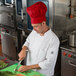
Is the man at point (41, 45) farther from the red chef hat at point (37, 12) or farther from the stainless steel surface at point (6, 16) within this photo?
the stainless steel surface at point (6, 16)

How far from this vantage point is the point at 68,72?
275cm

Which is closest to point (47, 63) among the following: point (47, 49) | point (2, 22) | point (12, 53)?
point (47, 49)

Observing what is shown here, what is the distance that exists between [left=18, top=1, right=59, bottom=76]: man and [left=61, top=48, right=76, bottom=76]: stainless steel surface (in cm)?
83

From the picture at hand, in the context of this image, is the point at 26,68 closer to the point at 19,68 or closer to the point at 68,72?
the point at 19,68

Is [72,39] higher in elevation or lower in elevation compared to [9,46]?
higher

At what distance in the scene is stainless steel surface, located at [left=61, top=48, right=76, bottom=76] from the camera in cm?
262

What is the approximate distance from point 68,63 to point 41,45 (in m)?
0.99

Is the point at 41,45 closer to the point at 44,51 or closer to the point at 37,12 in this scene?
the point at 44,51

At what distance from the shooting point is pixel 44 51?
6.00 feet

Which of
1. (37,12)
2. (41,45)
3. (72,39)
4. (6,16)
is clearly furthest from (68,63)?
(6,16)

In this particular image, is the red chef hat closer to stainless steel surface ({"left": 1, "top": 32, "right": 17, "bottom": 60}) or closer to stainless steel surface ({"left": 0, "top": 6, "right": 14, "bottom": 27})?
stainless steel surface ({"left": 0, "top": 6, "right": 14, "bottom": 27})

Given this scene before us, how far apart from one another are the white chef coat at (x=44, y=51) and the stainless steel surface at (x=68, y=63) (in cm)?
81

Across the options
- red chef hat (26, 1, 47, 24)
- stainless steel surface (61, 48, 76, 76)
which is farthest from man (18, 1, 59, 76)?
stainless steel surface (61, 48, 76, 76)

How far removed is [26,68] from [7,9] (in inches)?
83.5
